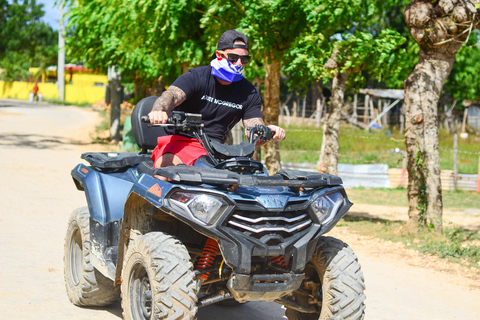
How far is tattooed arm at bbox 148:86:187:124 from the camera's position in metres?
4.08

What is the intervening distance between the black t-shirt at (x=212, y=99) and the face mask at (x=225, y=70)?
7 cm

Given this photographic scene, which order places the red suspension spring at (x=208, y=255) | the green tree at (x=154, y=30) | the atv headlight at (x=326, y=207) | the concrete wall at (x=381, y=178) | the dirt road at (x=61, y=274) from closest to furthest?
the atv headlight at (x=326, y=207) → the red suspension spring at (x=208, y=255) → the dirt road at (x=61, y=274) → the green tree at (x=154, y=30) → the concrete wall at (x=381, y=178)

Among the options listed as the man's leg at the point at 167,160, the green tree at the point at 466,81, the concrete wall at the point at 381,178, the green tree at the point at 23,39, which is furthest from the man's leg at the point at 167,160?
the green tree at the point at 23,39

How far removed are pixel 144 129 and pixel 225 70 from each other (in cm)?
89

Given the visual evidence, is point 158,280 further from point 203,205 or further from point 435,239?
point 435,239

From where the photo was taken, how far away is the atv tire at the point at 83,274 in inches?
200

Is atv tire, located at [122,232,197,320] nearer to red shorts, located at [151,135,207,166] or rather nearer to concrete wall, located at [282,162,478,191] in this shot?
red shorts, located at [151,135,207,166]

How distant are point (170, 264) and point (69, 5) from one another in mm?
15520

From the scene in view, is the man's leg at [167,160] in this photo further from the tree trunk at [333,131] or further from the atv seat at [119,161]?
the tree trunk at [333,131]

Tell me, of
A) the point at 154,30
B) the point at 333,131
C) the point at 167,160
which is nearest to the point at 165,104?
the point at 167,160

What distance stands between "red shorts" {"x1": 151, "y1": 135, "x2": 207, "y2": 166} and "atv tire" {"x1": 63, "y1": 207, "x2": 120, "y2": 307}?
1117 millimetres

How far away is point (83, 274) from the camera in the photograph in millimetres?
5102

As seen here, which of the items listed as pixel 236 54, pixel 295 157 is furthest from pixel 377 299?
pixel 295 157

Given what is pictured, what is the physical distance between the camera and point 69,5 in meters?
17.7
